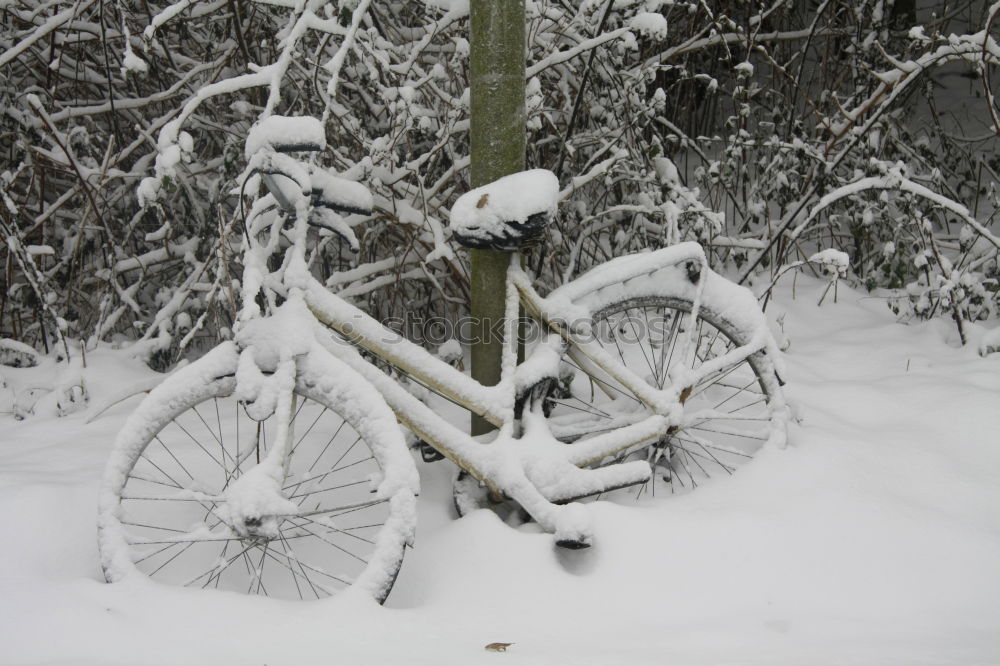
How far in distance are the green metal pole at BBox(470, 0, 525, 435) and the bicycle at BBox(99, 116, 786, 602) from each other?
5.7 inches

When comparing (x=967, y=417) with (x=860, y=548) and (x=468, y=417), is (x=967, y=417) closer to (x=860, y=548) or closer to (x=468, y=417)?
(x=860, y=548)

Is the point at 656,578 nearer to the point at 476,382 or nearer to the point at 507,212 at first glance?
the point at 476,382

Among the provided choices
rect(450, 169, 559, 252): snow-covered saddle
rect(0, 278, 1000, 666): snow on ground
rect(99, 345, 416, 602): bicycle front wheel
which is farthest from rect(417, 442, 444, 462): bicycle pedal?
rect(450, 169, 559, 252): snow-covered saddle

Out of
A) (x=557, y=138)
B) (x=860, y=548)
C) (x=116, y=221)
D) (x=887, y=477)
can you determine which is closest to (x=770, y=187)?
(x=557, y=138)

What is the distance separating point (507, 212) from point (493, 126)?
0.37 metres

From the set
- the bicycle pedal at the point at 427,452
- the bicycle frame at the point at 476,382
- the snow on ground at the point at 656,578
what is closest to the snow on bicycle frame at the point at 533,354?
the bicycle frame at the point at 476,382

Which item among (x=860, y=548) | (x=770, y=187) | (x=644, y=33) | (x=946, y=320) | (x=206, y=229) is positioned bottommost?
(x=860, y=548)

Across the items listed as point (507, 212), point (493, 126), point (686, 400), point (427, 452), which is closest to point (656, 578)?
point (686, 400)

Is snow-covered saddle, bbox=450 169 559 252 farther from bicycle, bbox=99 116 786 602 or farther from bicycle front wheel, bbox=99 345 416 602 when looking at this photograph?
bicycle front wheel, bbox=99 345 416 602

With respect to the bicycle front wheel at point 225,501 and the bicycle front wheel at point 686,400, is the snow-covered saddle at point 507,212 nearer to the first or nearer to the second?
the bicycle front wheel at point 686,400

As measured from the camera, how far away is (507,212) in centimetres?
227

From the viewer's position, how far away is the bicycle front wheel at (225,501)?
6.75 feet

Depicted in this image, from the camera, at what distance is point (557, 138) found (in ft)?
11.6

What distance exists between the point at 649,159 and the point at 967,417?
Answer: 1676mm
